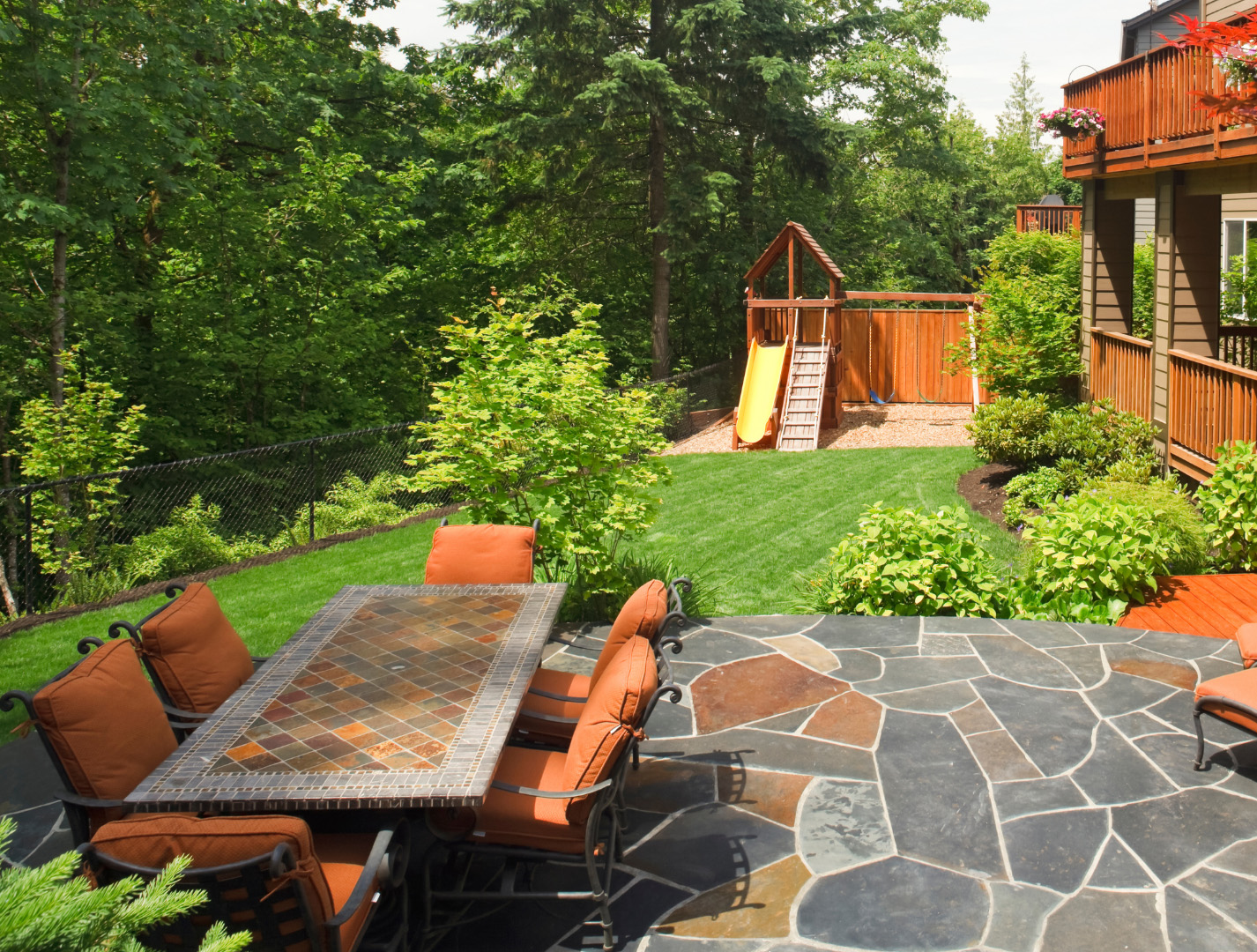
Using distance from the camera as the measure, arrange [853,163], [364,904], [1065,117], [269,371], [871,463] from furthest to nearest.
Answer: [853,163] < [269,371] < [871,463] < [1065,117] < [364,904]

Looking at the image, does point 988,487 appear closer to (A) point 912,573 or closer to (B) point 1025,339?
(B) point 1025,339

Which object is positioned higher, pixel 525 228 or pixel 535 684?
pixel 525 228

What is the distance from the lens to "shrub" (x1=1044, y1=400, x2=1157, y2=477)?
1041cm

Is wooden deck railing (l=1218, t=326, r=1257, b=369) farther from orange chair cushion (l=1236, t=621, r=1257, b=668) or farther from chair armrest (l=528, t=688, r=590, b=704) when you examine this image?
chair armrest (l=528, t=688, r=590, b=704)

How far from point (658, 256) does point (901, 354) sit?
216 inches

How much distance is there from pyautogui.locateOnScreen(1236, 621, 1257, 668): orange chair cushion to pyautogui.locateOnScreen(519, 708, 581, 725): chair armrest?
10.9ft

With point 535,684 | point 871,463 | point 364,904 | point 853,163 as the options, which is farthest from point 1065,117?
point 853,163

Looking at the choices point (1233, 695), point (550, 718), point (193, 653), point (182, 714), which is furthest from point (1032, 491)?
point (182, 714)

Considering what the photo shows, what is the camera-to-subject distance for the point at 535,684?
500 cm

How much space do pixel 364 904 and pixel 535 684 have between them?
1.86 meters

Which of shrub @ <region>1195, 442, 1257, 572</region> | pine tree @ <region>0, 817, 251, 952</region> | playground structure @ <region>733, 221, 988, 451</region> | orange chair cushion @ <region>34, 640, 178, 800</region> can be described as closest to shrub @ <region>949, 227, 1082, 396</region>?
playground structure @ <region>733, 221, 988, 451</region>

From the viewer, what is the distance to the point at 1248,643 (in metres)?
5.12

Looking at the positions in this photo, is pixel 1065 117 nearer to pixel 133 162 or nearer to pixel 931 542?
pixel 931 542

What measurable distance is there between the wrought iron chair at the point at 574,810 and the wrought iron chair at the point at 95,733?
3.55 ft
